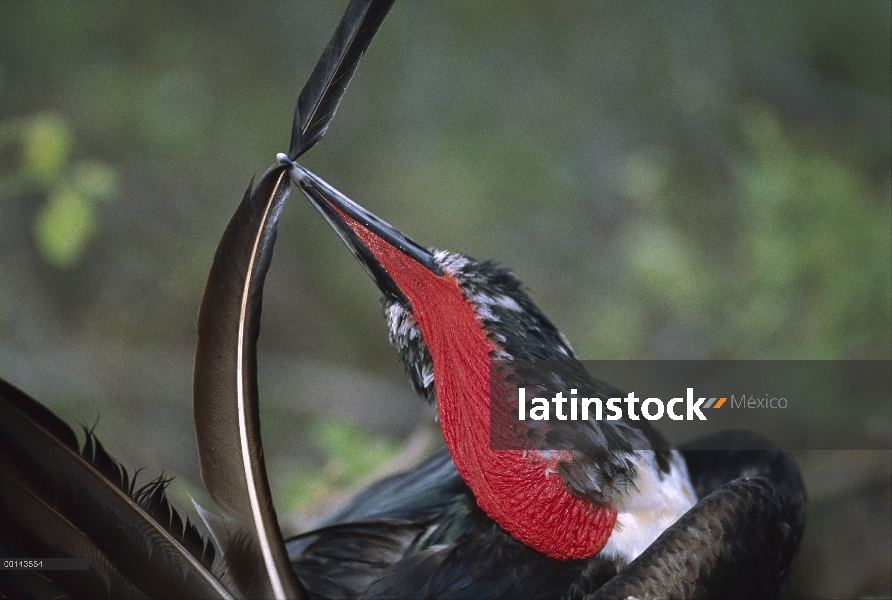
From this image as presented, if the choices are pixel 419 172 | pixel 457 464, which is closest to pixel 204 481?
pixel 457 464

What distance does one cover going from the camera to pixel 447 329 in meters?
1.52

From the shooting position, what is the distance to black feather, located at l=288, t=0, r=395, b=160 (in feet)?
4.78

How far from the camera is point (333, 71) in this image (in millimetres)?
1460

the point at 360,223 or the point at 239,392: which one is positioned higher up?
the point at 360,223

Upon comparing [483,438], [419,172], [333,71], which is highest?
[419,172]

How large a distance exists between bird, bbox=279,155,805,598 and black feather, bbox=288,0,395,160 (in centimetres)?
7

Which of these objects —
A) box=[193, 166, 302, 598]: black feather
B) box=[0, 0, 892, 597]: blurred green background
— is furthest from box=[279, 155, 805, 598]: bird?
box=[0, 0, 892, 597]: blurred green background

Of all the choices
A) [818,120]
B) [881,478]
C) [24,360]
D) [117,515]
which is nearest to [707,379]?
[881,478]

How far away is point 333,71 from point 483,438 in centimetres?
75

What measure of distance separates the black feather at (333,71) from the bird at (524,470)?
7 centimetres

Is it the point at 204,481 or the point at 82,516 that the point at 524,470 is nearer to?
the point at 204,481

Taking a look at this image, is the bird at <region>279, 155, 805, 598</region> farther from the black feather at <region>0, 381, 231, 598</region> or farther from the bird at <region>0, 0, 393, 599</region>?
the black feather at <region>0, 381, 231, 598</region>

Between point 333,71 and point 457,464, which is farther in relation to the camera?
point 457,464

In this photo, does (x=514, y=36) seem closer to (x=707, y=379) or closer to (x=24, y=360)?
(x=707, y=379)
